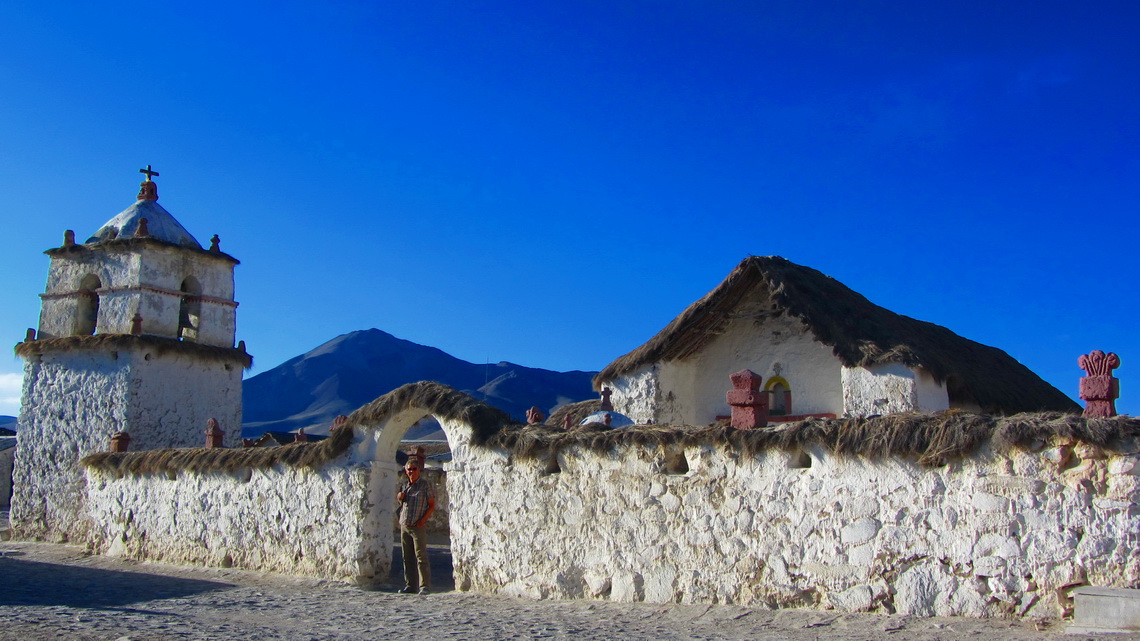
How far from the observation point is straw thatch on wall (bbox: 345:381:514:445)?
32.4ft

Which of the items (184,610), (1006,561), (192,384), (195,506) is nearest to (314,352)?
(192,384)

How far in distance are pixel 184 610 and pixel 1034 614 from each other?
7.39 m

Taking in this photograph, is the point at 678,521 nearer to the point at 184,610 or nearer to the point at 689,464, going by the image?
the point at 689,464

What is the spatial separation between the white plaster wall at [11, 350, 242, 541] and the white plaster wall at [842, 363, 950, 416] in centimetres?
1141

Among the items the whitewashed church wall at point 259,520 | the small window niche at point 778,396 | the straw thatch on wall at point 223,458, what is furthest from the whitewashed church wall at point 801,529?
the small window niche at point 778,396

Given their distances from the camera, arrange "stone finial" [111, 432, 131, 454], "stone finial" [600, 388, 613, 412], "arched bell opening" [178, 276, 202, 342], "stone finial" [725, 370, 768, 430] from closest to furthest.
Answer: "stone finial" [725, 370, 768, 430] → "stone finial" [600, 388, 613, 412] → "stone finial" [111, 432, 131, 454] → "arched bell opening" [178, 276, 202, 342]

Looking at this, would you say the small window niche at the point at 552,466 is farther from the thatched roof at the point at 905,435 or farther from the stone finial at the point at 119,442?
the stone finial at the point at 119,442

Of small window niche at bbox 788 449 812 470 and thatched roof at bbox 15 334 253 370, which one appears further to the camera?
thatched roof at bbox 15 334 253 370

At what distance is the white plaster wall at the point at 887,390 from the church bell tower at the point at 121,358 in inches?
450

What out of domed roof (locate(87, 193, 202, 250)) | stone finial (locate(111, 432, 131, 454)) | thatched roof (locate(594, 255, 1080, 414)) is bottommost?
stone finial (locate(111, 432, 131, 454))

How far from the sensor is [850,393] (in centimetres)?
1222

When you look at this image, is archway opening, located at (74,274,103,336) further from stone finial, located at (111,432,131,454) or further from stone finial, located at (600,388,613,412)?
stone finial, located at (600,388,613,412)

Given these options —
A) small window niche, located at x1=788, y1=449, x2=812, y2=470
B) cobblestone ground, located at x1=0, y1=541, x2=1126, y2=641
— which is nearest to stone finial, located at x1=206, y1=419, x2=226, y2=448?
cobblestone ground, located at x1=0, y1=541, x2=1126, y2=641

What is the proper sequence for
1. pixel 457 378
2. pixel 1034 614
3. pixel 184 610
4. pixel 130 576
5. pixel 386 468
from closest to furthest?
1. pixel 1034 614
2. pixel 184 610
3. pixel 386 468
4. pixel 130 576
5. pixel 457 378
